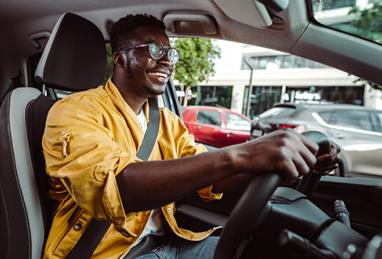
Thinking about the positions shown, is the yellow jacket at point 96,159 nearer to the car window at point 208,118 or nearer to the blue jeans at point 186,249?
the blue jeans at point 186,249

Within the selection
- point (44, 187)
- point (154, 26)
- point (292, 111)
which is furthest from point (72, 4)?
point (292, 111)

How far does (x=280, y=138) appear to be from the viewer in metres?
0.87

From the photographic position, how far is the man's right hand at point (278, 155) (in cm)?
83

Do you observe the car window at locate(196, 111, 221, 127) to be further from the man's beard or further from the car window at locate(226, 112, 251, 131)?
the man's beard

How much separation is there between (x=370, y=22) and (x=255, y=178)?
119cm

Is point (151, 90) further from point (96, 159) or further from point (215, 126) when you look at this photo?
point (215, 126)

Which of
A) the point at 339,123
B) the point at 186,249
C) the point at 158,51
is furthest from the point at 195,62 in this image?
the point at 186,249

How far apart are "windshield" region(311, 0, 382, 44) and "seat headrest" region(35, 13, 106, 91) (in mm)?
991

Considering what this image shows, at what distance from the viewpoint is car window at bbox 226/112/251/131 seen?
27.2ft

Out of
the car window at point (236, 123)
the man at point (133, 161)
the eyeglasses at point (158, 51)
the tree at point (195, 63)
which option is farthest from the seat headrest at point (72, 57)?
the car window at point (236, 123)

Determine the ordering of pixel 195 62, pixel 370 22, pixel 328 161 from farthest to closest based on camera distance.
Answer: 1. pixel 195 62
2. pixel 370 22
3. pixel 328 161

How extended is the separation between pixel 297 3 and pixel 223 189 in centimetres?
80

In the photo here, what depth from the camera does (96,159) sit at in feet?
3.38

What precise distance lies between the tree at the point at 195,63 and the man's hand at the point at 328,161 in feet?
22.7
